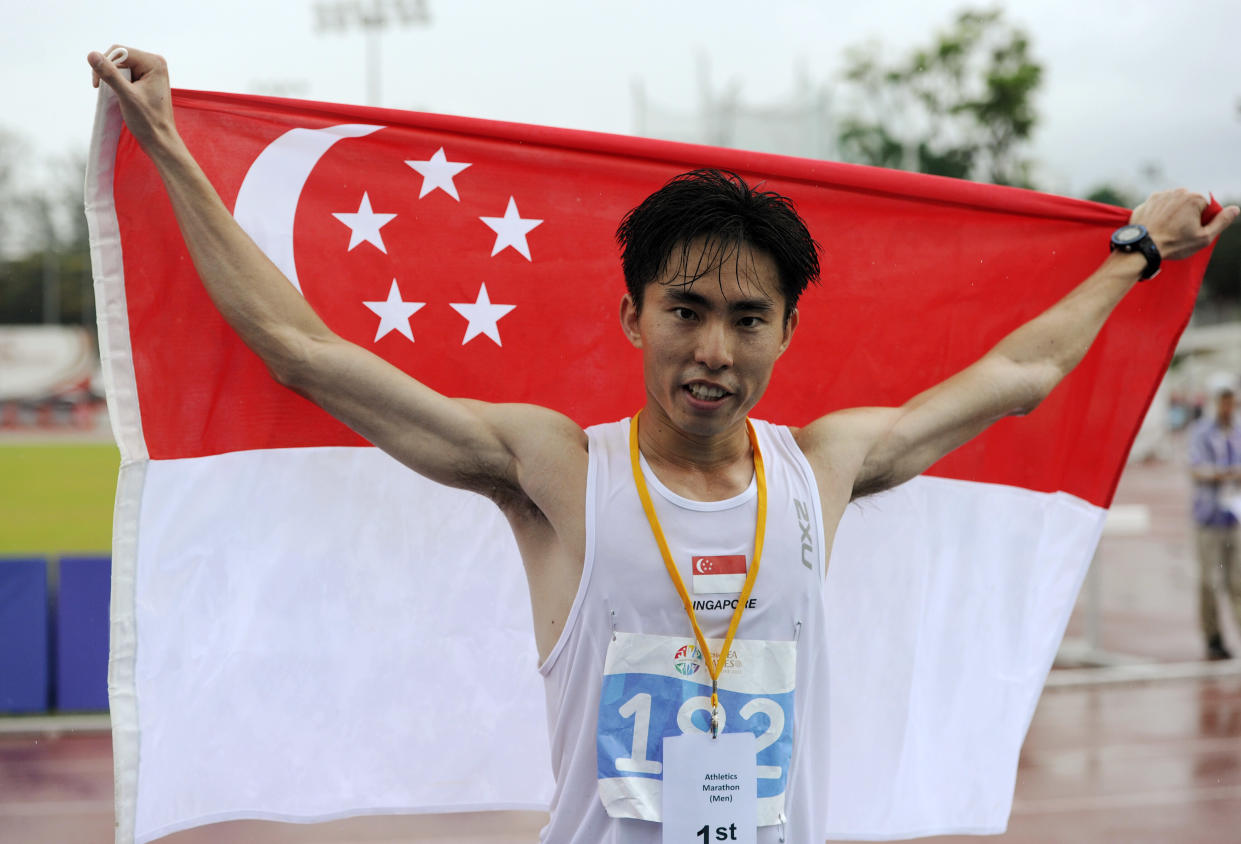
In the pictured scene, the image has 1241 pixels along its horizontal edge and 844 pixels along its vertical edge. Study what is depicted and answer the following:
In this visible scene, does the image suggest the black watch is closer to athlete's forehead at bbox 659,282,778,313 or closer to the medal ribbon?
Result: athlete's forehead at bbox 659,282,778,313

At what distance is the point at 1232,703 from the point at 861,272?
650cm

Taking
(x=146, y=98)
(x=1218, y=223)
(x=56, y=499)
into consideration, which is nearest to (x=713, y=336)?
(x=146, y=98)

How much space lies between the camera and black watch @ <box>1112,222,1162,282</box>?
3.25 meters

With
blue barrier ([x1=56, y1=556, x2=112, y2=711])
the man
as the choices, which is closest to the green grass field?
blue barrier ([x1=56, y1=556, x2=112, y2=711])

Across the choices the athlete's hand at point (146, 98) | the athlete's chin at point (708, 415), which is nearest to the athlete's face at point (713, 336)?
the athlete's chin at point (708, 415)

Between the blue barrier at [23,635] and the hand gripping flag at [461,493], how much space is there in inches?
206

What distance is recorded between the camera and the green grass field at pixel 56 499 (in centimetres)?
1664

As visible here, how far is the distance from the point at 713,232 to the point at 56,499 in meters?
23.9

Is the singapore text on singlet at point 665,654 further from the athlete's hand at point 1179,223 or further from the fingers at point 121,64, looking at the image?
the athlete's hand at point 1179,223

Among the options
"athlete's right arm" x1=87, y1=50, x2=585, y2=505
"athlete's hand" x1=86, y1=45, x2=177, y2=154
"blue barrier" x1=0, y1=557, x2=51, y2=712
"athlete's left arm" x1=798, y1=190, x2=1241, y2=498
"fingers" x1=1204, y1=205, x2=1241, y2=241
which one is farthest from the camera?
"blue barrier" x1=0, y1=557, x2=51, y2=712

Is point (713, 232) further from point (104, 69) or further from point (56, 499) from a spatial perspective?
point (56, 499)

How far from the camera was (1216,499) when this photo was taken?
9.20 m

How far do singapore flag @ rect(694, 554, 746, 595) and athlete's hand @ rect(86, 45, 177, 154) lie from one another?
146 centimetres

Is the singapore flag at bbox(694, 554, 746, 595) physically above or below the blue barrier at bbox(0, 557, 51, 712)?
above
